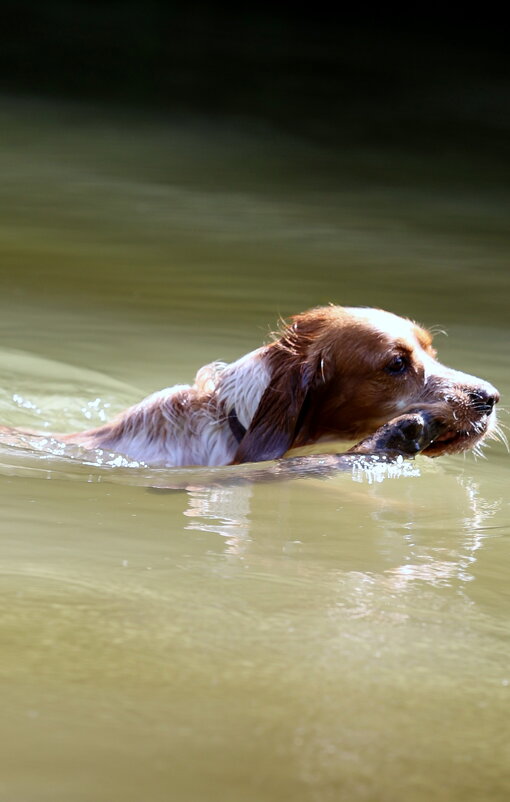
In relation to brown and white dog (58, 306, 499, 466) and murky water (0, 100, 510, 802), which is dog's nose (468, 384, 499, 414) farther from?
murky water (0, 100, 510, 802)

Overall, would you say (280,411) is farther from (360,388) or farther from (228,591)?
(228,591)

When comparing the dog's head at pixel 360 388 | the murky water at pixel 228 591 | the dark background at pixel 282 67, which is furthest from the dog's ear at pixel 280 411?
the dark background at pixel 282 67

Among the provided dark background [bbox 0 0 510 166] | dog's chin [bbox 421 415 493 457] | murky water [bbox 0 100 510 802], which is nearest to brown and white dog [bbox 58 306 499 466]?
dog's chin [bbox 421 415 493 457]

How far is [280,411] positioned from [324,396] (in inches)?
6.9

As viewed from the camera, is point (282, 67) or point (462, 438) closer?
point (462, 438)

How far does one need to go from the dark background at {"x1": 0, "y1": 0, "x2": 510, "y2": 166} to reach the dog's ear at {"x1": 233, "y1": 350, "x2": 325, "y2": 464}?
8695 millimetres

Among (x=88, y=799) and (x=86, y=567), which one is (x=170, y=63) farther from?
(x=88, y=799)

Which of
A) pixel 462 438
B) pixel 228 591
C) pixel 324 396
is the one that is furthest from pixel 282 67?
pixel 228 591

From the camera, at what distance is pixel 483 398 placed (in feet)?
15.5

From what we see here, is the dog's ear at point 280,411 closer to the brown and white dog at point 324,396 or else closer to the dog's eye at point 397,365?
the brown and white dog at point 324,396

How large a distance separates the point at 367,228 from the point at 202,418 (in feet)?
18.5

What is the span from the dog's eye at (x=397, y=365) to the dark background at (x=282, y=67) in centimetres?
864

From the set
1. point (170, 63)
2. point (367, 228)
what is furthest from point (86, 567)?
point (170, 63)

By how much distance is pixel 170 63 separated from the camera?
1636cm
